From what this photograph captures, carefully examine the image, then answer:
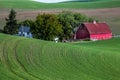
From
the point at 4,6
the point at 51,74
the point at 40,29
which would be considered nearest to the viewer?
the point at 51,74

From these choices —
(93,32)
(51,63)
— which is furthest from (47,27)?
(51,63)

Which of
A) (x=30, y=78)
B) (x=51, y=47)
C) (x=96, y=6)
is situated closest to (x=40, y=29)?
(x=51, y=47)

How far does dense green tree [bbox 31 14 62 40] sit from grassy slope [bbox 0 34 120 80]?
44.3 meters

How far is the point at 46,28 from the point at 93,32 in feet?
46.4

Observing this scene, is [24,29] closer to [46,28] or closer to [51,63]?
[46,28]

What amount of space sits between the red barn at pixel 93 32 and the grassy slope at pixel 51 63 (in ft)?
182

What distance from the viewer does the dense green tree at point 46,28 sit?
243 feet

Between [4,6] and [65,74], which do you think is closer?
[65,74]

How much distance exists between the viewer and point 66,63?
23781mm

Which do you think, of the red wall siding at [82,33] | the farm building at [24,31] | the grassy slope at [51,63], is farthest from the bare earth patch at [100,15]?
the grassy slope at [51,63]

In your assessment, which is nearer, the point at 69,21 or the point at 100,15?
the point at 69,21

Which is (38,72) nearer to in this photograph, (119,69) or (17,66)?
(17,66)

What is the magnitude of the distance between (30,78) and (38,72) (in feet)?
5.15

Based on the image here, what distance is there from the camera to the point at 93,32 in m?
84.9
